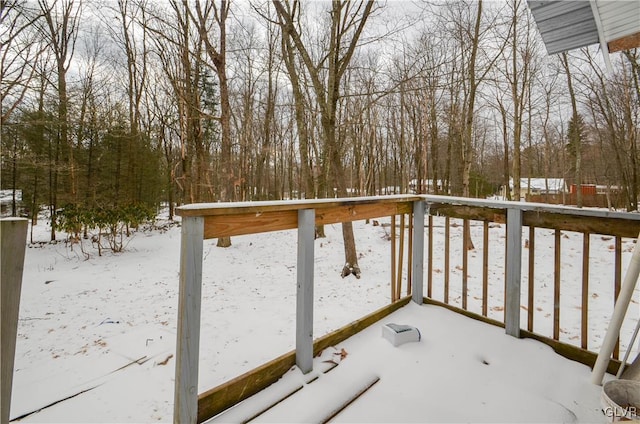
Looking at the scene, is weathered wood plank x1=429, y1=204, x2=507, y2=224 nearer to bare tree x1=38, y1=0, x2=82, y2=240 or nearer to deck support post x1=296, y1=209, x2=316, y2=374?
deck support post x1=296, y1=209, x2=316, y2=374

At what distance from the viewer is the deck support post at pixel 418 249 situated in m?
2.83

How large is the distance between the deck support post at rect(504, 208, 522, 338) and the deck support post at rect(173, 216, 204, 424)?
7.07 ft

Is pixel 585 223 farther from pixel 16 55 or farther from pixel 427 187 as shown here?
pixel 427 187

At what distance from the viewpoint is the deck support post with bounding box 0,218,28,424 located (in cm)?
104

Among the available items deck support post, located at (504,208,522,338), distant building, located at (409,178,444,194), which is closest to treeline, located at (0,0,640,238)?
distant building, located at (409,178,444,194)

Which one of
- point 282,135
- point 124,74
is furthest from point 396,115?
point 124,74

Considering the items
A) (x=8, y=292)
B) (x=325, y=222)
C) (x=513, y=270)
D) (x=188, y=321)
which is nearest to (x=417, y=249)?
(x=513, y=270)

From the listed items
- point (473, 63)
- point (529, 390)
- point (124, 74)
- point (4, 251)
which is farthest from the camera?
point (124, 74)

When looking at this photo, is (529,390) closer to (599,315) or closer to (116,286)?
(599,315)

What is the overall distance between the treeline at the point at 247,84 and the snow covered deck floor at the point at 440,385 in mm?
4233

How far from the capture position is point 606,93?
12.8m

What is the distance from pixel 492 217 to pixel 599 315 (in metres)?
2.98

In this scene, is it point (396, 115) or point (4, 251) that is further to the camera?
point (396, 115)

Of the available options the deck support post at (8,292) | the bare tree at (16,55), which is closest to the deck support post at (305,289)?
the deck support post at (8,292)
